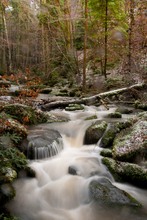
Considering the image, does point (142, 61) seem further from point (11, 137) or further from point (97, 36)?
point (11, 137)

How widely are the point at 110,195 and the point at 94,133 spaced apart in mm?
2708

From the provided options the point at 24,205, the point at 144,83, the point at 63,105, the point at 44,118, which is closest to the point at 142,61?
the point at 144,83

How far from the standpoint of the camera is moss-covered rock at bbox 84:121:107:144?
739 centimetres

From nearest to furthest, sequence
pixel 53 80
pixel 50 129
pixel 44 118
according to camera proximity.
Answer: pixel 50 129
pixel 44 118
pixel 53 80

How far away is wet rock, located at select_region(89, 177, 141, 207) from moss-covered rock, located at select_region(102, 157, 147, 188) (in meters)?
0.46

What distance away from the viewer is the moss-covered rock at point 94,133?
7395 millimetres

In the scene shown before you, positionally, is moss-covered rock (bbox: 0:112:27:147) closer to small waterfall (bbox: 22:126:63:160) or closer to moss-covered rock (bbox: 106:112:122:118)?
small waterfall (bbox: 22:126:63:160)

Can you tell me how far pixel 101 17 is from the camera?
15.2 metres

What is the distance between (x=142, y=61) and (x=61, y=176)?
31.3 feet

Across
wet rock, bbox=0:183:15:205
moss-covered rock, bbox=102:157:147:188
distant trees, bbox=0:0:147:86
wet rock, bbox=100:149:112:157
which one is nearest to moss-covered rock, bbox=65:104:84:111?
distant trees, bbox=0:0:147:86

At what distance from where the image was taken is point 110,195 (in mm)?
Result: 4957

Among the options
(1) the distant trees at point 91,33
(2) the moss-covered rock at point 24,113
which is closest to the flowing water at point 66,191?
(2) the moss-covered rock at point 24,113

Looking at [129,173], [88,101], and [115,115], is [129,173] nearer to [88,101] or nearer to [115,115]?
[115,115]

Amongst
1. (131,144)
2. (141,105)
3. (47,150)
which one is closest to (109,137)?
(131,144)
